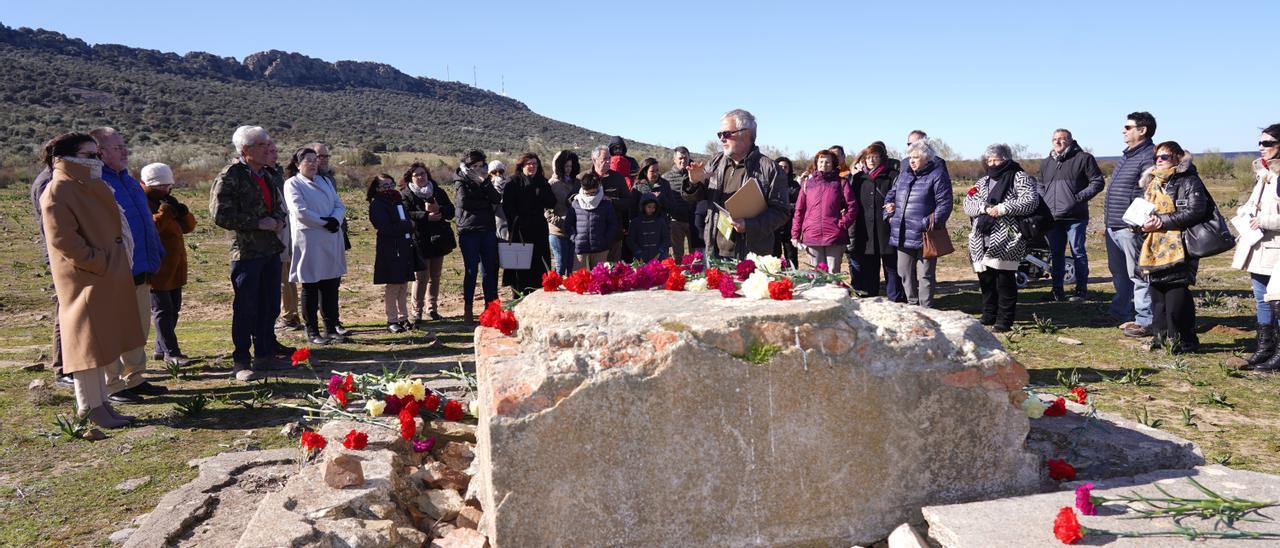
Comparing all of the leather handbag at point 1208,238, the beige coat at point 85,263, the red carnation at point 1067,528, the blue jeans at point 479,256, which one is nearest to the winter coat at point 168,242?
the beige coat at point 85,263

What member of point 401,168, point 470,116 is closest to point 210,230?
point 401,168

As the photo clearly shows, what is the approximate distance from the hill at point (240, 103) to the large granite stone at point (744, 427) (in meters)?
35.4

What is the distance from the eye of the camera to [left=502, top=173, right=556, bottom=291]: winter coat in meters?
8.41

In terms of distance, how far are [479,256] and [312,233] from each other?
163 cm

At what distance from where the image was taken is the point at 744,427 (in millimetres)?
3146

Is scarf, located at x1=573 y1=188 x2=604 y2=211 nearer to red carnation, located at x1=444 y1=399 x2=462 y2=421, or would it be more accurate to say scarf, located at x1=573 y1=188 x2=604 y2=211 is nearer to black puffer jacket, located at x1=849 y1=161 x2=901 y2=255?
black puffer jacket, located at x1=849 y1=161 x2=901 y2=255

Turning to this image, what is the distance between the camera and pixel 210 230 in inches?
683

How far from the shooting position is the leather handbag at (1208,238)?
6.27m

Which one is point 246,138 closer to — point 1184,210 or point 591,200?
point 591,200

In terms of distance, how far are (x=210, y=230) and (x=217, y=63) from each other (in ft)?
161

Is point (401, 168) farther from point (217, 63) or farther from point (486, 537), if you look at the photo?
point (217, 63)

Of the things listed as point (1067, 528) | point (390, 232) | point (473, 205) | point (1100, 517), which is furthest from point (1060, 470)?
point (390, 232)

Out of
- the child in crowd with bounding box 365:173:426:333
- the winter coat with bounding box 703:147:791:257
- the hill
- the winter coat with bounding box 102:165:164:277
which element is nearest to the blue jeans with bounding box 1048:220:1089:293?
the winter coat with bounding box 703:147:791:257

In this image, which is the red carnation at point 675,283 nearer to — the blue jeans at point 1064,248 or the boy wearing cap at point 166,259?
the boy wearing cap at point 166,259
